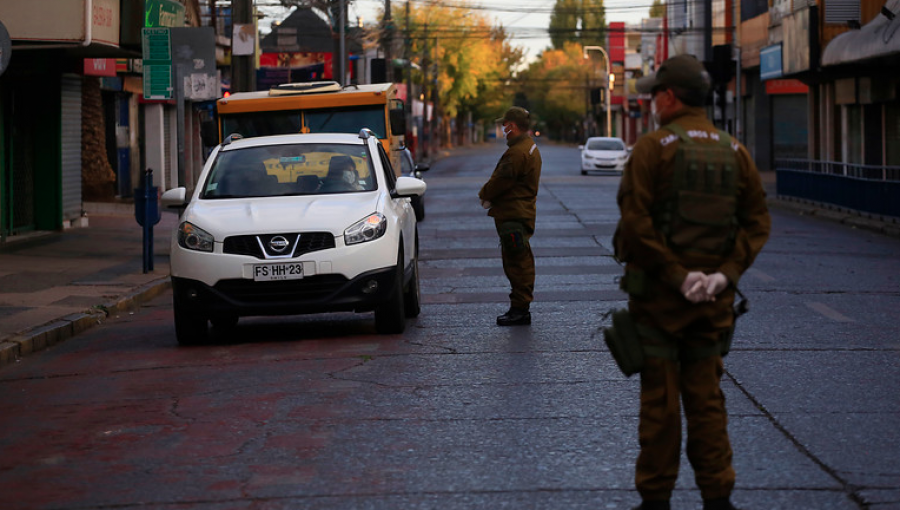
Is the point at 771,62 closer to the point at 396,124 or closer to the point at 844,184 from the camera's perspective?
the point at 844,184

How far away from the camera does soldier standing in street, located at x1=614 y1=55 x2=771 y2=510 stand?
504 cm

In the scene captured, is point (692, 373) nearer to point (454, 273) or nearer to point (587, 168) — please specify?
point (454, 273)

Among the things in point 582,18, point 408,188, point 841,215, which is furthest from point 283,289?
point 582,18

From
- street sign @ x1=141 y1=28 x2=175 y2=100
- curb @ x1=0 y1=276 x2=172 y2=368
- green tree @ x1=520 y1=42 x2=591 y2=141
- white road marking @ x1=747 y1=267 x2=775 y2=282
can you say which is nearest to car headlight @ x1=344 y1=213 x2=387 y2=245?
curb @ x1=0 y1=276 x2=172 y2=368

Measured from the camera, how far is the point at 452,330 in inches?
450

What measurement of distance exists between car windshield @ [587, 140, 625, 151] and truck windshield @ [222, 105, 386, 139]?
103ft

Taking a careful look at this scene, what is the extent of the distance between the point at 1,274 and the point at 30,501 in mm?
10862

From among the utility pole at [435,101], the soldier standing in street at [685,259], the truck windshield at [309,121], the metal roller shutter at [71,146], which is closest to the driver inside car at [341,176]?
the soldier standing in street at [685,259]

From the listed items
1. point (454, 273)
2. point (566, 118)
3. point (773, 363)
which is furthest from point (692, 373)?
point (566, 118)

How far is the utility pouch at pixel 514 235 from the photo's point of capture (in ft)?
37.1

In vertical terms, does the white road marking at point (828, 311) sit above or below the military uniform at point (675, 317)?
below

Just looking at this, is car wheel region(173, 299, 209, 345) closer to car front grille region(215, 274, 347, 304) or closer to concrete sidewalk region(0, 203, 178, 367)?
car front grille region(215, 274, 347, 304)

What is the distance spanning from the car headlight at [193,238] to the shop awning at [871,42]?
17661 mm

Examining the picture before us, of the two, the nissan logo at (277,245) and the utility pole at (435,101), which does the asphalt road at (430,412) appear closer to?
the nissan logo at (277,245)
